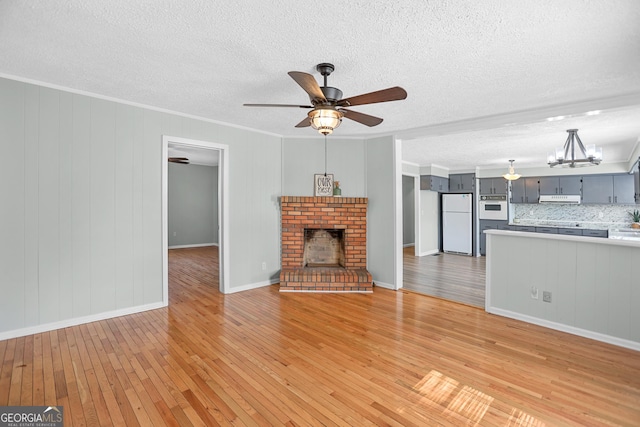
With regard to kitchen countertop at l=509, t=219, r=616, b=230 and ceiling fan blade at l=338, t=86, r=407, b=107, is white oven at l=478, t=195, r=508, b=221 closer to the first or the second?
kitchen countertop at l=509, t=219, r=616, b=230

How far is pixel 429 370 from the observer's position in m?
2.40

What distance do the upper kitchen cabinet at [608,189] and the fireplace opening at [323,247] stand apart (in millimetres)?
5982

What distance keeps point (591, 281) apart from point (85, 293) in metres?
5.17

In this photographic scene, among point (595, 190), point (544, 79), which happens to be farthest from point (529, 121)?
point (595, 190)

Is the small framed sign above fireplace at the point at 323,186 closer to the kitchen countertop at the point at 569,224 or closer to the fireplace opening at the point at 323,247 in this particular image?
the fireplace opening at the point at 323,247

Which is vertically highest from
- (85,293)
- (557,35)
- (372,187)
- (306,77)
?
(557,35)

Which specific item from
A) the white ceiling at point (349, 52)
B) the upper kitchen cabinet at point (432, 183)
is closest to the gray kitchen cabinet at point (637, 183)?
the white ceiling at point (349, 52)

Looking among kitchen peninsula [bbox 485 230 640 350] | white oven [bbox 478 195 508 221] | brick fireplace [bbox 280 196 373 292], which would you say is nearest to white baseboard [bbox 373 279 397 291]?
brick fireplace [bbox 280 196 373 292]

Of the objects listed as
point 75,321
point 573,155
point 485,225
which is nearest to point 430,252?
point 485,225

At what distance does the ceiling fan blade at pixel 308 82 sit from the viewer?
6.46ft

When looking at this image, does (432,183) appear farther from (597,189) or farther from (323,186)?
(323,186)

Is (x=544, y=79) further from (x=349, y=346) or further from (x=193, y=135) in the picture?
(x=193, y=135)

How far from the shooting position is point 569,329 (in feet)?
10.3

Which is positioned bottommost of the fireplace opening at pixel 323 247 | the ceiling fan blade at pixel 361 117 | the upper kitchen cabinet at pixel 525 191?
the fireplace opening at pixel 323 247
